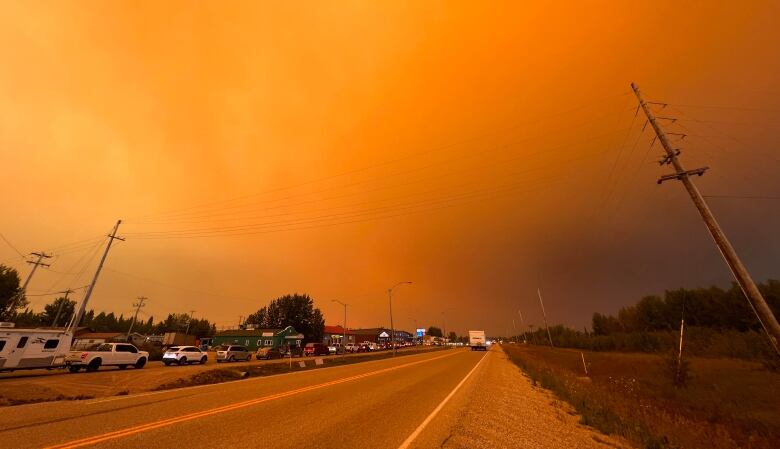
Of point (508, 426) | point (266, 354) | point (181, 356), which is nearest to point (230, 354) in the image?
point (266, 354)

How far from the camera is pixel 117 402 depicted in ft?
37.9

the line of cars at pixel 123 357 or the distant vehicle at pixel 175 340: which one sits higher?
the distant vehicle at pixel 175 340

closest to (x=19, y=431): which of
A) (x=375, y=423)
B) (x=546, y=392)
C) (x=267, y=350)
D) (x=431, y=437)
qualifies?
(x=375, y=423)

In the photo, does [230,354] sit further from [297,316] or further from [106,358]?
[297,316]

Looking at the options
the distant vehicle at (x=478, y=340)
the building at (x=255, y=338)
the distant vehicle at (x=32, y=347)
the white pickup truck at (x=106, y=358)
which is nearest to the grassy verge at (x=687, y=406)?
the white pickup truck at (x=106, y=358)

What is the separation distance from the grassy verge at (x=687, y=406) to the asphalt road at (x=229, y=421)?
597cm

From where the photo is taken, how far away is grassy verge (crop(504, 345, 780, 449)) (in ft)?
35.6

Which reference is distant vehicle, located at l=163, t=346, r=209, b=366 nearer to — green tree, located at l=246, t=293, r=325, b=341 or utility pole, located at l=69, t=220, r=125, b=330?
utility pole, located at l=69, t=220, r=125, b=330

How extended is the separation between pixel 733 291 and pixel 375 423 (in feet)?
351

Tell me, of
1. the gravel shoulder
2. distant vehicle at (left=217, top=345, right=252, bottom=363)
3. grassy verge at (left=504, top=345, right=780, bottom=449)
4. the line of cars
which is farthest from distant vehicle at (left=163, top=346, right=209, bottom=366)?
grassy verge at (left=504, top=345, right=780, bottom=449)

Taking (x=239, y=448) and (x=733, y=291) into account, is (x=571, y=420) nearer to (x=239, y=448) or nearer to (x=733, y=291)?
(x=239, y=448)

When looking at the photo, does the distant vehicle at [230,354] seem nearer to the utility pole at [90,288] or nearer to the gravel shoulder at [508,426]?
the utility pole at [90,288]

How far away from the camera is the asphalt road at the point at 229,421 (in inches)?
276

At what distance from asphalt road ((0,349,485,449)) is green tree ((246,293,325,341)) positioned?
338 feet
